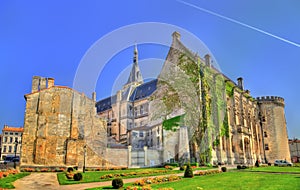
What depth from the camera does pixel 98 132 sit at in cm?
3634

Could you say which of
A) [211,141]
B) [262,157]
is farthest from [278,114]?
[211,141]

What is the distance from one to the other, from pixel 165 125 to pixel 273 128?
112ft

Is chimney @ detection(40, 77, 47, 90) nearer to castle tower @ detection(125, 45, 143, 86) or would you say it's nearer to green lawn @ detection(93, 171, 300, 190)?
green lawn @ detection(93, 171, 300, 190)

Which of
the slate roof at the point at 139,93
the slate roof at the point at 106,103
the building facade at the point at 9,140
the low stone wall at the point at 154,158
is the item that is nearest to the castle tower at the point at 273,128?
the slate roof at the point at 139,93

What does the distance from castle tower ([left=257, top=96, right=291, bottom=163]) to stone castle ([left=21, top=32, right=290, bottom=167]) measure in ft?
29.8

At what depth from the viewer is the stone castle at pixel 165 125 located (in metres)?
31.3

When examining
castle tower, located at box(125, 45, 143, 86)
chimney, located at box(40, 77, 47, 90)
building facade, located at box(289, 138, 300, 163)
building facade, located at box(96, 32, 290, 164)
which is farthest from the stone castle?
building facade, located at box(289, 138, 300, 163)

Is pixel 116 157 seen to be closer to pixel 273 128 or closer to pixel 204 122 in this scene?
pixel 204 122

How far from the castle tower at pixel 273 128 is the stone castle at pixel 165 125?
9080 mm

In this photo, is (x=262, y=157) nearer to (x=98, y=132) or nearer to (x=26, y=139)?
(x=98, y=132)

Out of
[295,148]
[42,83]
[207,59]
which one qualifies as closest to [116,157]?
[42,83]

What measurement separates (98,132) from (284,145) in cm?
4607

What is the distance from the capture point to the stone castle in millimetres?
31328

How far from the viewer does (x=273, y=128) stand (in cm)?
5897
